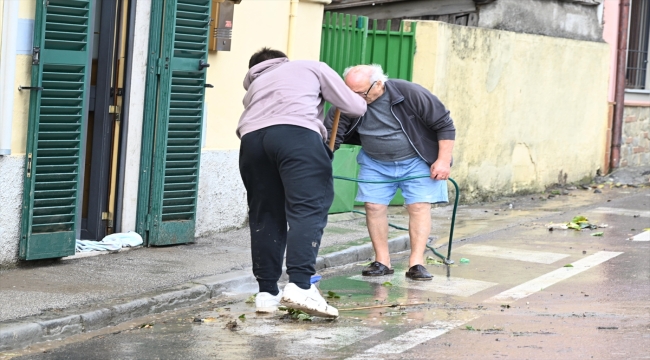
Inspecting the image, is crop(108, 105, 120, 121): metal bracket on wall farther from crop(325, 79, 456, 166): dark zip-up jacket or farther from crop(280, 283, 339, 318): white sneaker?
crop(280, 283, 339, 318): white sneaker

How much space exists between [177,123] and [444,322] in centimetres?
312

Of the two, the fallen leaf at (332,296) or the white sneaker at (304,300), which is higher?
the white sneaker at (304,300)

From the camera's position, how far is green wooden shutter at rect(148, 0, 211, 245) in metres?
8.59

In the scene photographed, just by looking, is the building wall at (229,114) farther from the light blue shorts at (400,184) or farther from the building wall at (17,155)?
the building wall at (17,155)

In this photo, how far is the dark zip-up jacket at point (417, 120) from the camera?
26.5 ft

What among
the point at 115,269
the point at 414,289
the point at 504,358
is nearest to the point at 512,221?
the point at 414,289

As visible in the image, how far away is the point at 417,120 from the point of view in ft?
26.8

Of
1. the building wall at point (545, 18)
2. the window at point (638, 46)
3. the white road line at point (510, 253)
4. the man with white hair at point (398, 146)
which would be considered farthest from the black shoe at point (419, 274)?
the window at point (638, 46)

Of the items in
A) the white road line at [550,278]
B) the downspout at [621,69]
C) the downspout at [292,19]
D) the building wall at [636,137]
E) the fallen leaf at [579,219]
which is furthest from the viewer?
the building wall at [636,137]

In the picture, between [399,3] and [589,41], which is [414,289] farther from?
[589,41]

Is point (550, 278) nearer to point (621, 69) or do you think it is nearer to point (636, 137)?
point (621, 69)

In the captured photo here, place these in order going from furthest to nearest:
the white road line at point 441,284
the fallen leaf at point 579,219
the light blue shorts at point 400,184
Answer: the fallen leaf at point 579,219
the light blue shorts at point 400,184
the white road line at point 441,284

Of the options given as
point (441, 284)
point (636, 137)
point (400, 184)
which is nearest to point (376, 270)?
point (441, 284)

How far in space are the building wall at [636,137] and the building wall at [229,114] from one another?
8711 mm
